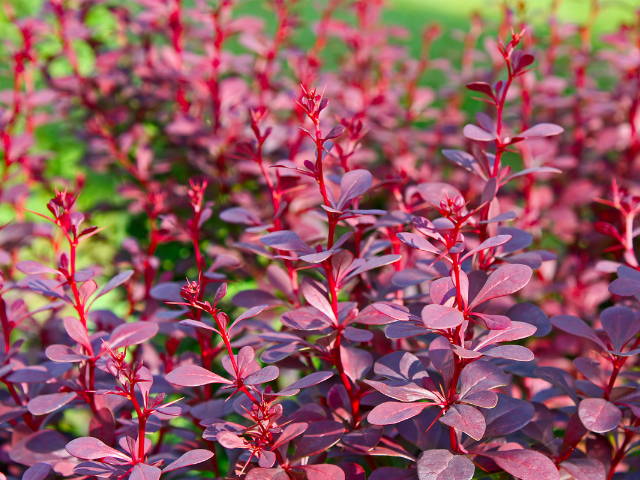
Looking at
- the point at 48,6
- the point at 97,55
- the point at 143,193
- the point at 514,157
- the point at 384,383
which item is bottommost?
the point at 514,157

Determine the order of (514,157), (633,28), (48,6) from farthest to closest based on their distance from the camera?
1. (514,157)
2. (633,28)
3. (48,6)

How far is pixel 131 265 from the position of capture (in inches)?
80.4

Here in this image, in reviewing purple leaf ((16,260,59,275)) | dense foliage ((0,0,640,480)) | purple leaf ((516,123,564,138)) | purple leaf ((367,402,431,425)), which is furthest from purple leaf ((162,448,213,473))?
purple leaf ((516,123,564,138))

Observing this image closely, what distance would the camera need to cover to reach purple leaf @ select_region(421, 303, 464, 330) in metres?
0.99

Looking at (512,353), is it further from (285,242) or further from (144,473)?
(144,473)

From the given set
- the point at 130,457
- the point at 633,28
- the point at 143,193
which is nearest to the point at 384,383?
the point at 130,457

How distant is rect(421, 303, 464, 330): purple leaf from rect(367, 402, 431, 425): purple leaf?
0.56 ft

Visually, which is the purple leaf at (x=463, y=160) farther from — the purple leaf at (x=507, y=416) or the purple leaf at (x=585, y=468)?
the purple leaf at (x=585, y=468)

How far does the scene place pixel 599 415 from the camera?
46.1 inches

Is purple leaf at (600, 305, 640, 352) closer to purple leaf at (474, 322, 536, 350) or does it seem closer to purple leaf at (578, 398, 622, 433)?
purple leaf at (578, 398, 622, 433)

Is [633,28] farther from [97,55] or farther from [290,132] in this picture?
[97,55]

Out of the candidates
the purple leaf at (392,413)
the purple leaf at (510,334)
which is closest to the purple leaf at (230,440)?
the purple leaf at (392,413)

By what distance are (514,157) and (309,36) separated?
2033 mm

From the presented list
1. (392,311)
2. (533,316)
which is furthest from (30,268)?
(533,316)
